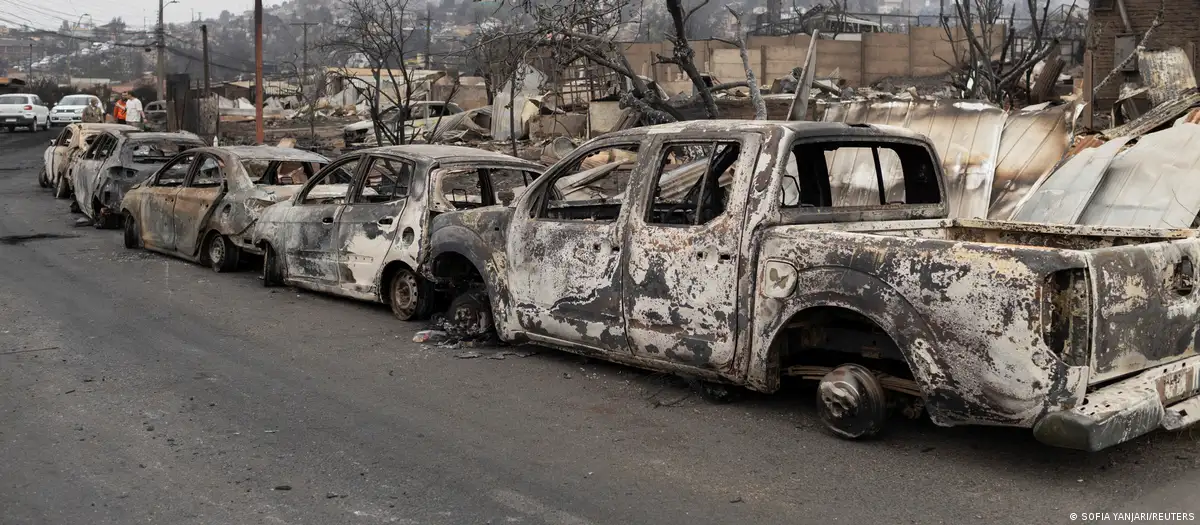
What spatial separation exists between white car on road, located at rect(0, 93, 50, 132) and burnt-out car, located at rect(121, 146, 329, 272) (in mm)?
33951

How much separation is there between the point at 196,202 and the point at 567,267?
6.85 metres

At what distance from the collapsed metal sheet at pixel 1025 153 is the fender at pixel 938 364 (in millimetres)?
5743

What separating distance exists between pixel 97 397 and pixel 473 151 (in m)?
4.21

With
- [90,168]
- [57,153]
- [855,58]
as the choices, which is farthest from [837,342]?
[855,58]

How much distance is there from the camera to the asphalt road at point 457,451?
4473 millimetres

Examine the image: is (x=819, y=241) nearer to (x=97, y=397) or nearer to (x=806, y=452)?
(x=806, y=452)

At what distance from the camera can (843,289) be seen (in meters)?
5.16

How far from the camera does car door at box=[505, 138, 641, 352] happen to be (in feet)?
21.2

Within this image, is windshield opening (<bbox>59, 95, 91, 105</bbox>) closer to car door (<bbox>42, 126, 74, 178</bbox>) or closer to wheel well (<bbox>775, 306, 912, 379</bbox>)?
car door (<bbox>42, 126, 74, 178</bbox>)

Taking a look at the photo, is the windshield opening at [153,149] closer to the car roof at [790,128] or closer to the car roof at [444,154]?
the car roof at [444,154]

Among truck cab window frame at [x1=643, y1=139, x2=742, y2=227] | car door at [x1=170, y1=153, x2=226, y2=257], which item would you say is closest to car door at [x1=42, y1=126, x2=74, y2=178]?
car door at [x1=170, y1=153, x2=226, y2=257]

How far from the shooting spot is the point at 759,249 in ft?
18.5

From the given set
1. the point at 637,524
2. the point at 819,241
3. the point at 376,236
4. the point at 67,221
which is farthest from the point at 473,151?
the point at 67,221

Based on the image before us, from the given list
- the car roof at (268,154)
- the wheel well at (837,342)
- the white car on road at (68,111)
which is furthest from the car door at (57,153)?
the white car on road at (68,111)
